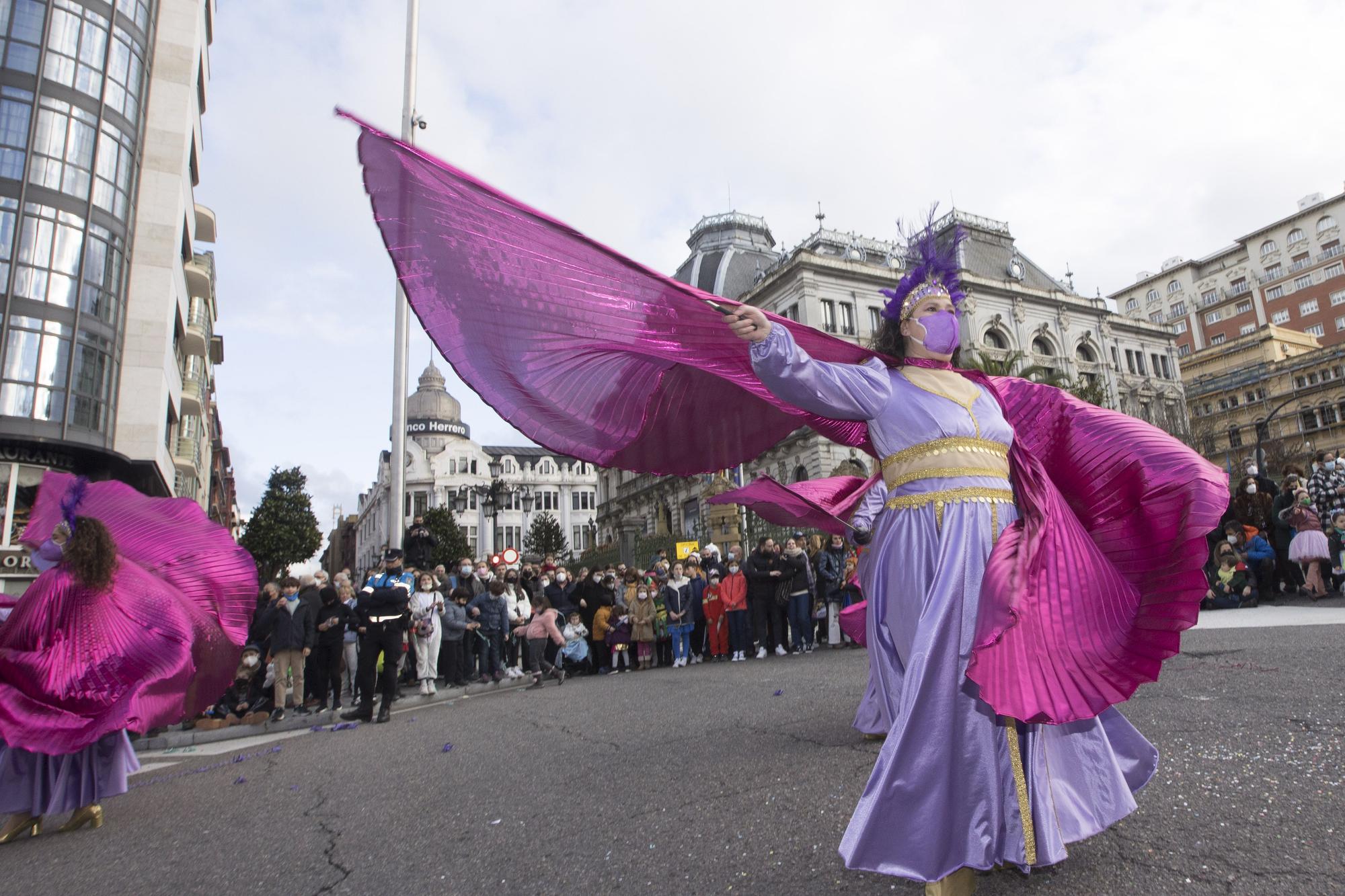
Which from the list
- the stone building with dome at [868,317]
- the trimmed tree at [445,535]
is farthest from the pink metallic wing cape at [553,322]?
the trimmed tree at [445,535]

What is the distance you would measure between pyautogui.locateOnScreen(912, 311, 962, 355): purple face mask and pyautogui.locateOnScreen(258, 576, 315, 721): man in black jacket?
29.9ft

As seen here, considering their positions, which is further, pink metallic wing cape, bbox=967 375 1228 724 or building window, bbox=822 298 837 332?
building window, bbox=822 298 837 332

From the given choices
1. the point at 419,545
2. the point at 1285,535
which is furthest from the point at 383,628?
the point at 1285,535

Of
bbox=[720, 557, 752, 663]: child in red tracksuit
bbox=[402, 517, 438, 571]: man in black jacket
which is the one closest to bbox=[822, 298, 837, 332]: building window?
bbox=[720, 557, 752, 663]: child in red tracksuit

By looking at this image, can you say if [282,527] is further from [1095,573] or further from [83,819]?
[1095,573]

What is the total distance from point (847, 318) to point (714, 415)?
43865 millimetres

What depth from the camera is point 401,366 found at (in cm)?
1457

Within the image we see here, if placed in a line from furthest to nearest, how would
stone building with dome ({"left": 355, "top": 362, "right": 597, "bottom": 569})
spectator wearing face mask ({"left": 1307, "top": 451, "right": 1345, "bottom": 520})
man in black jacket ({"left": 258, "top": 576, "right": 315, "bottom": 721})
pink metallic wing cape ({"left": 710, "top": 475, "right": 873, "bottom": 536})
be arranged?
stone building with dome ({"left": 355, "top": 362, "right": 597, "bottom": 569})
spectator wearing face mask ({"left": 1307, "top": 451, "right": 1345, "bottom": 520})
man in black jacket ({"left": 258, "top": 576, "right": 315, "bottom": 721})
pink metallic wing cape ({"left": 710, "top": 475, "right": 873, "bottom": 536})

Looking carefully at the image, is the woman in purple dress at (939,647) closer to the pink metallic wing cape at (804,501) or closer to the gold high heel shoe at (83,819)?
the pink metallic wing cape at (804,501)

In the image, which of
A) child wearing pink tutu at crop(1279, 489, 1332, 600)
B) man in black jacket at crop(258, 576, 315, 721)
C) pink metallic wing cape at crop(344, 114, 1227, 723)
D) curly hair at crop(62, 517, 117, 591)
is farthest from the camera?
child wearing pink tutu at crop(1279, 489, 1332, 600)

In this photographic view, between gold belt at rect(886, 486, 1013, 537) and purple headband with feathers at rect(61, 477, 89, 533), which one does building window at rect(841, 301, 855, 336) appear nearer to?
purple headband with feathers at rect(61, 477, 89, 533)

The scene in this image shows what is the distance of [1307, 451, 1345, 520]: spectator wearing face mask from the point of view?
1138cm

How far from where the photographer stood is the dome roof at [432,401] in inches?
3880

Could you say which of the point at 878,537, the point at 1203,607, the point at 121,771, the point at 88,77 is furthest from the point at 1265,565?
the point at 88,77
